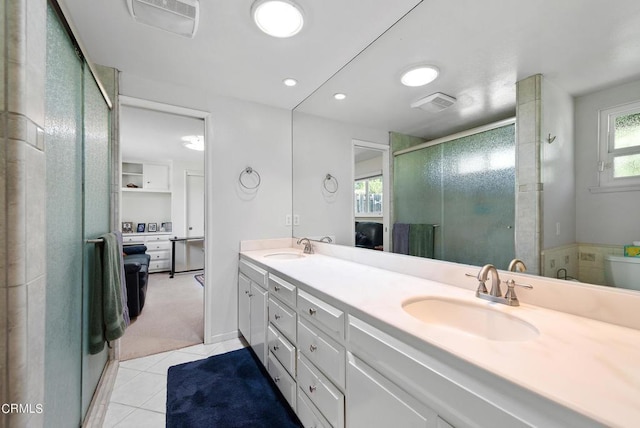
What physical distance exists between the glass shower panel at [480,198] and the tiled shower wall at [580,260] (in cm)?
13

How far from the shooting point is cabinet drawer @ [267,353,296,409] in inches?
59.6

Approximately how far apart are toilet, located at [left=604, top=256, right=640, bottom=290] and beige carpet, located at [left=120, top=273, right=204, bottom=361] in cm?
281

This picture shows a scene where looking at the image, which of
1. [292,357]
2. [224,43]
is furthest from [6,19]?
[292,357]

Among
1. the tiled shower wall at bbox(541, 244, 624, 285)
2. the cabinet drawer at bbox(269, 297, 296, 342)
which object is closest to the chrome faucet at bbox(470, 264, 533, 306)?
the tiled shower wall at bbox(541, 244, 624, 285)

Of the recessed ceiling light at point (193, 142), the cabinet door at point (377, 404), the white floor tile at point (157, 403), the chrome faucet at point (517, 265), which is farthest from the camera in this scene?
the recessed ceiling light at point (193, 142)

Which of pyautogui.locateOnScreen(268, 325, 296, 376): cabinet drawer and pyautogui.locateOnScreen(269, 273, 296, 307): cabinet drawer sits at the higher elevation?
pyautogui.locateOnScreen(269, 273, 296, 307): cabinet drawer

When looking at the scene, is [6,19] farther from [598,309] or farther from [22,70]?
[598,309]

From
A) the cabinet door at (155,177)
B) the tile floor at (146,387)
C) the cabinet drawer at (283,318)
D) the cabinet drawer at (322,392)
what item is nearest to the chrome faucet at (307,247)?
the cabinet drawer at (283,318)

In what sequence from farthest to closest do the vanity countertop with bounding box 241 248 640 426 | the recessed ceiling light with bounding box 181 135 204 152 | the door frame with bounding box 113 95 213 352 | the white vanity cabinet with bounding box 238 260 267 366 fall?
the recessed ceiling light with bounding box 181 135 204 152, the door frame with bounding box 113 95 213 352, the white vanity cabinet with bounding box 238 260 267 366, the vanity countertop with bounding box 241 248 640 426

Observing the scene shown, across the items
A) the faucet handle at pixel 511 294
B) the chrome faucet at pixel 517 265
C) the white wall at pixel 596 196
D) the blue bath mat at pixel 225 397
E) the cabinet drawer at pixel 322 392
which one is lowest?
the blue bath mat at pixel 225 397

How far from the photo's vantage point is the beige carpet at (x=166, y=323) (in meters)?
2.40

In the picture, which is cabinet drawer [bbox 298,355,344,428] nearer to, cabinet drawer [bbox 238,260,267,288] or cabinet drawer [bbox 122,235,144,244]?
cabinet drawer [bbox 238,260,267,288]

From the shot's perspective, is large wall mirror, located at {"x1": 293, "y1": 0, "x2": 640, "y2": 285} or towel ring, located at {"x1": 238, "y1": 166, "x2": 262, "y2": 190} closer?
large wall mirror, located at {"x1": 293, "y1": 0, "x2": 640, "y2": 285}

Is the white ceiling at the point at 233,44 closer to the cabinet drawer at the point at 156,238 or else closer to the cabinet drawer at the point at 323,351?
the cabinet drawer at the point at 323,351
